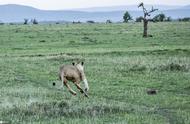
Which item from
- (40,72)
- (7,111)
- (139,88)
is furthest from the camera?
(40,72)

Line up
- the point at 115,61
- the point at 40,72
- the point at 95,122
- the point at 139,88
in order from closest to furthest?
the point at 95,122 < the point at 139,88 < the point at 40,72 < the point at 115,61

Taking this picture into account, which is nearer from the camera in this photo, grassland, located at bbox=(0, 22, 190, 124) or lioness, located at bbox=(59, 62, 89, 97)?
grassland, located at bbox=(0, 22, 190, 124)

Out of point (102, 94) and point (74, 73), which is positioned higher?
point (74, 73)

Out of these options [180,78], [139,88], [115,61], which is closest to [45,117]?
[139,88]

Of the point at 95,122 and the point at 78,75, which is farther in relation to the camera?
the point at 78,75

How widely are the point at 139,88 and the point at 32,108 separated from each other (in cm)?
614

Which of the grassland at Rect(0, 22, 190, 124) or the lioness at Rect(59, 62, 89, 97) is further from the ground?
the lioness at Rect(59, 62, 89, 97)

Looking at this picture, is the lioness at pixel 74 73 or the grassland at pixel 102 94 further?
the lioness at pixel 74 73

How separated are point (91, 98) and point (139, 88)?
338cm

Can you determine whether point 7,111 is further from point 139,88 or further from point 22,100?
point 139,88

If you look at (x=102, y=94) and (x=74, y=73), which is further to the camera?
(x=102, y=94)

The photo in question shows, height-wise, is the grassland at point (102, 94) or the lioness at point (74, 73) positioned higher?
the lioness at point (74, 73)

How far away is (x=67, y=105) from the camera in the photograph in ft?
52.6

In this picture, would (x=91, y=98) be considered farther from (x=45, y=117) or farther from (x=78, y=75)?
(x=45, y=117)
